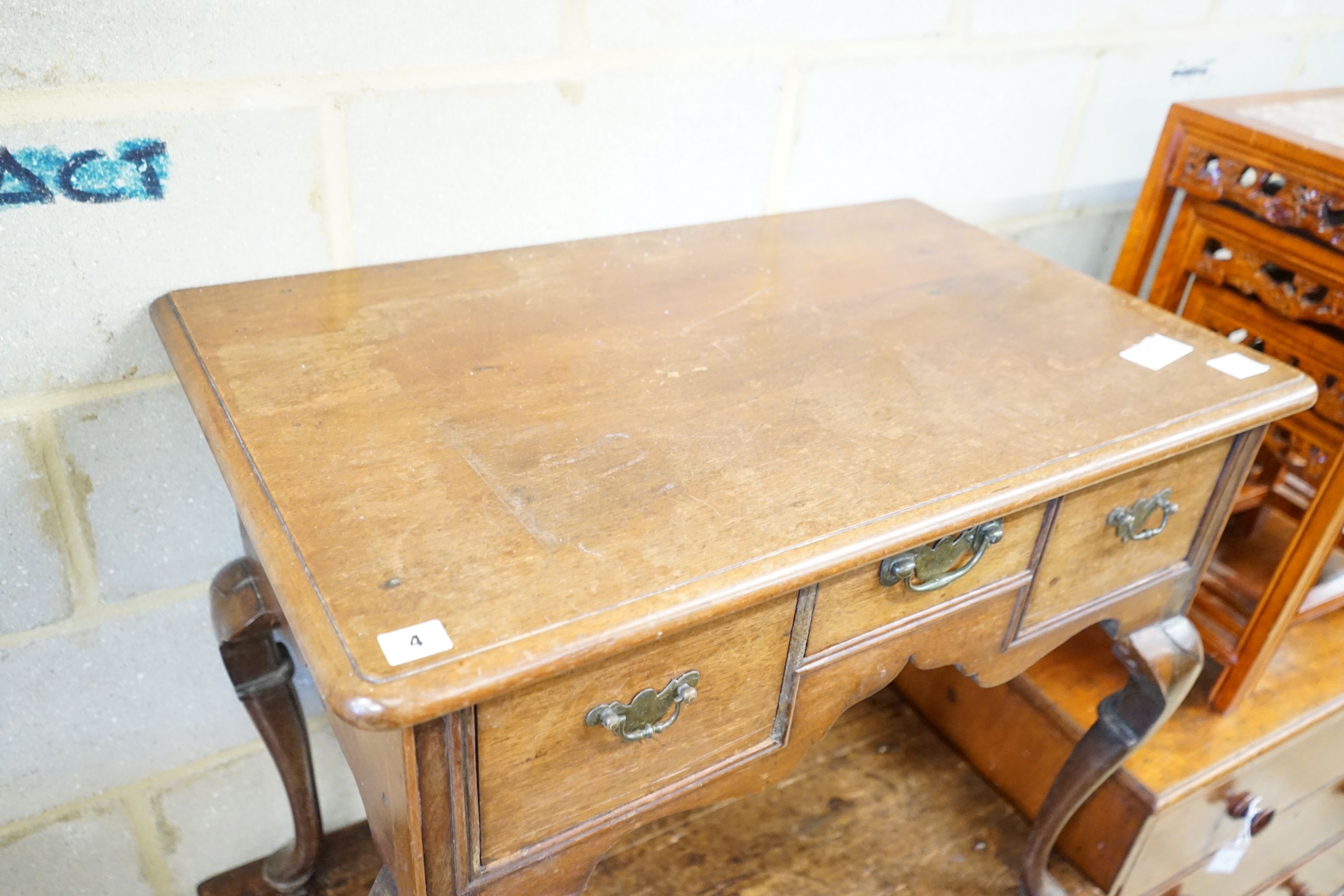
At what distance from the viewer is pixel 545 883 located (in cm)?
71

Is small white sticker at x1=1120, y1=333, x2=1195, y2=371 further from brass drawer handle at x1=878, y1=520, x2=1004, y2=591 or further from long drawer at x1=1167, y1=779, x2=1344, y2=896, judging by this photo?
long drawer at x1=1167, y1=779, x2=1344, y2=896

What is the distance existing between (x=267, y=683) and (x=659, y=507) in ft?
1.78

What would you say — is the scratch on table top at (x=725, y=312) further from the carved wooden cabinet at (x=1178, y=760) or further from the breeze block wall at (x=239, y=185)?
the carved wooden cabinet at (x=1178, y=760)

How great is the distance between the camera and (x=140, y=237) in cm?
86

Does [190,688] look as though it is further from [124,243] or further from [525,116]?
[525,116]

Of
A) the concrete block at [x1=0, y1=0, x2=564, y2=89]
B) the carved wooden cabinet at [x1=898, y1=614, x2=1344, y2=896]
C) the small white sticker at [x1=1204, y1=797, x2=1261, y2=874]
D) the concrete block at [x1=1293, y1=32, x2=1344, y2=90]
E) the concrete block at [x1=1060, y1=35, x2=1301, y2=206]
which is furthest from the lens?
the concrete block at [x1=1293, y1=32, x2=1344, y2=90]

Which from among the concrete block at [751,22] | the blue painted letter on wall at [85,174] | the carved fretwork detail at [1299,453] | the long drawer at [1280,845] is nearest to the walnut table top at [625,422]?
the blue painted letter on wall at [85,174]

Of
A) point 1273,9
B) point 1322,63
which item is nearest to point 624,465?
point 1273,9

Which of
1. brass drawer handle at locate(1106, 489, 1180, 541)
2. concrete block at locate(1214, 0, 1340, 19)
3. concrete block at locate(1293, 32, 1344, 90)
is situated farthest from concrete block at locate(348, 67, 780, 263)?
concrete block at locate(1293, 32, 1344, 90)

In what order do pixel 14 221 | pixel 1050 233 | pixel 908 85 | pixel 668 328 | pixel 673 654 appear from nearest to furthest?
pixel 673 654 < pixel 14 221 < pixel 668 328 < pixel 908 85 < pixel 1050 233

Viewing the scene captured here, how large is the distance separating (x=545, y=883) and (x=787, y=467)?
0.35 m

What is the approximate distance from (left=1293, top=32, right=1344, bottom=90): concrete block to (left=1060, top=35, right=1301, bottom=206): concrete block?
47 millimetres

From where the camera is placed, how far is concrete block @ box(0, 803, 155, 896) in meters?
1.08

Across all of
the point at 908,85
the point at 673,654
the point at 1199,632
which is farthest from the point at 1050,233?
the point at 673,654
